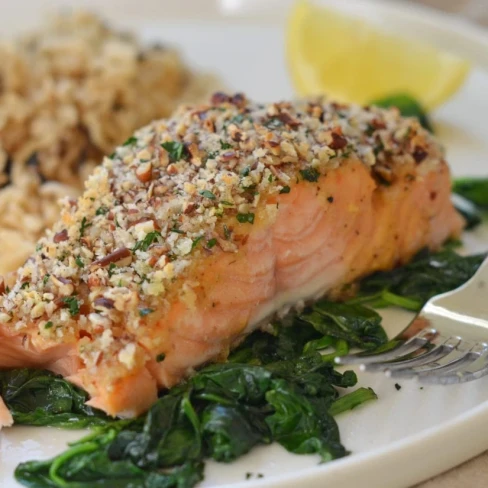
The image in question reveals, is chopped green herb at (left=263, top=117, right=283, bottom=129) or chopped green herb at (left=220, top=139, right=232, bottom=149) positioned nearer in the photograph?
chopped green herb at (left=220, top=139, right=232, bottom=149)

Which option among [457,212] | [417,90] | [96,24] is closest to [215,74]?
[96,24]

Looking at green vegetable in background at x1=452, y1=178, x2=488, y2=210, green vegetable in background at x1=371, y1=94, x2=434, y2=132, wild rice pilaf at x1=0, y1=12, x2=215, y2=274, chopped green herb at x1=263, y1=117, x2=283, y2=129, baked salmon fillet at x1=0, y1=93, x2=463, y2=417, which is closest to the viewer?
baked salmon fillet at x1=0, y1=93, x2=463, y2=417

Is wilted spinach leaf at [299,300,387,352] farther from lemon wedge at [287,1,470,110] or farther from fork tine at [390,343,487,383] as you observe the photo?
lemon wedge at [287,1,470,110]

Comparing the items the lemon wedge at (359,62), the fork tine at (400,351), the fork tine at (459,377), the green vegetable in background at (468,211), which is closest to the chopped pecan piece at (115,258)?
the fork tine at (400,351)

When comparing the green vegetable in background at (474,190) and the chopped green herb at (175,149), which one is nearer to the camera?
the chopped green herb at (175,149)

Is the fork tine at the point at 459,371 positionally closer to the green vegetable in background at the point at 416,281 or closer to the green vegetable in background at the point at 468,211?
the green vegetable in background at the point at 416,281

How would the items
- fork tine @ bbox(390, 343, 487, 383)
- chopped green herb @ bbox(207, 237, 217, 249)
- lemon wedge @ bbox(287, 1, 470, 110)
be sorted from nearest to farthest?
fork tine @ bbox(390, 343, 487, 383)
chopped green herb @ bbox(207, 237, 217, 249)
lemon wedge @ bbox(287, 1, 470, 110)

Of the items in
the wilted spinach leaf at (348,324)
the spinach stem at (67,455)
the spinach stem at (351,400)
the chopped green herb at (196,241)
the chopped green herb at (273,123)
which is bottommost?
the spinach stem at (67,455)

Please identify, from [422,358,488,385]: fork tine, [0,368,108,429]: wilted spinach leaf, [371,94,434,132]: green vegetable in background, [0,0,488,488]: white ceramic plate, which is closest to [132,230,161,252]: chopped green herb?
[0,368,108,429]: wilted spinach leaf
